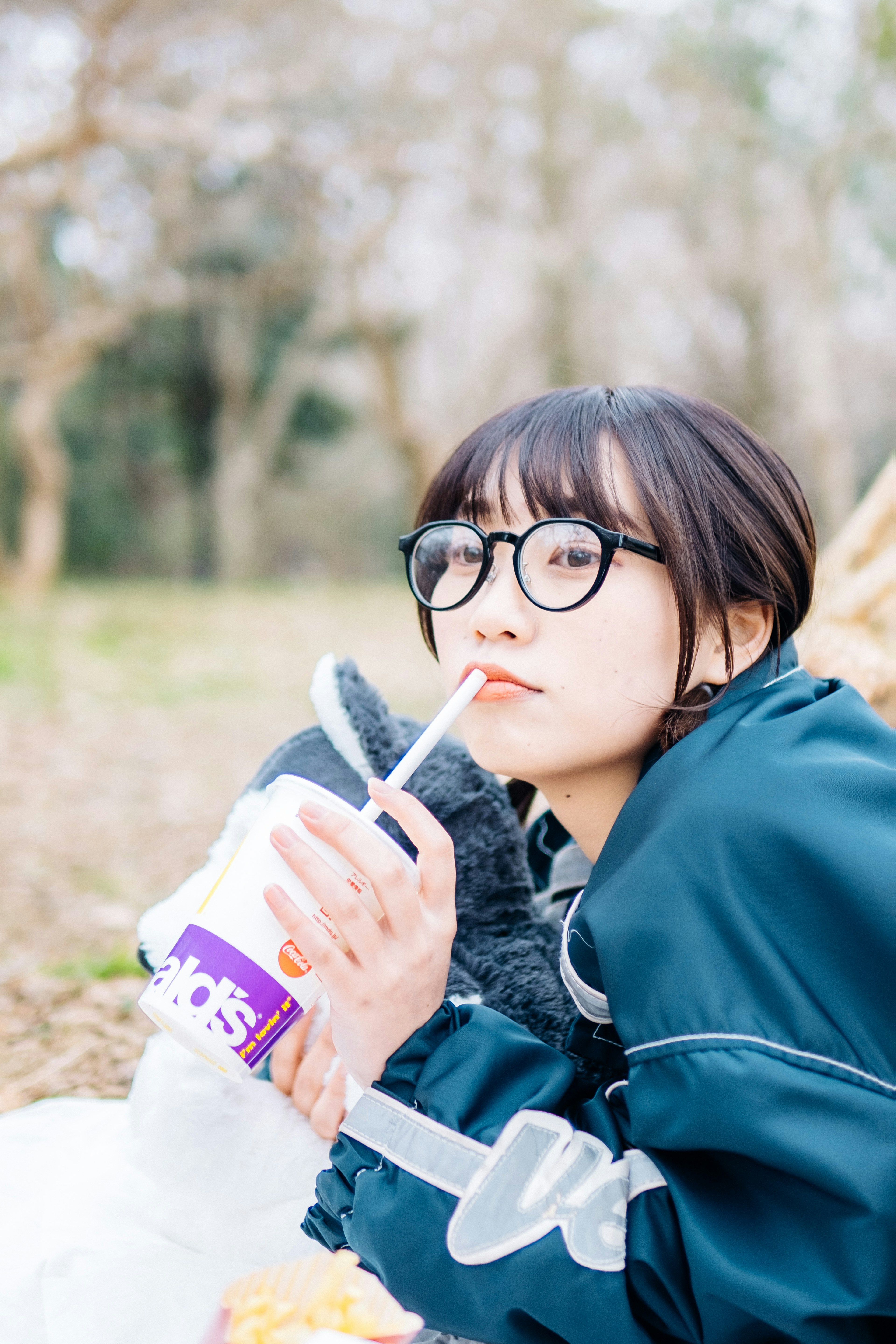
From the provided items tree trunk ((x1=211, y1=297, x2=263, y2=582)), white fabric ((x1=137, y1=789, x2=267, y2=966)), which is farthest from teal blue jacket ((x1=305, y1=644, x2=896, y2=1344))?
tree trunk ((x1=211, y1=297, x2=263, y2=582))

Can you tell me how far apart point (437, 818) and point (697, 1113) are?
0.76 metres

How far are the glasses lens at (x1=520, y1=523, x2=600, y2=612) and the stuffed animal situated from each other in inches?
18.1

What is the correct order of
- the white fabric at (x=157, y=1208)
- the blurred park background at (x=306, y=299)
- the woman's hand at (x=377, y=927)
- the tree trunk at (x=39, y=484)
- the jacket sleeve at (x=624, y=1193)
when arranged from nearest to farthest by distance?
the jacket sleeve at (x=624, y=1193), the woman's hand at (x=377, y=927), the white fabric at (x=157, y=1208), the blurred park background at (x=306, y=299), the tree trunk at (x=39, y=484)

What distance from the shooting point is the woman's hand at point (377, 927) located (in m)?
1.05

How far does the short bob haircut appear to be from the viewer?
3.99ft

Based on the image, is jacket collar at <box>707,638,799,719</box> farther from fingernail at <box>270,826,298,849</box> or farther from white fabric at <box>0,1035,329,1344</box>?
white fabric at <box>0,1035,329,1344</box>

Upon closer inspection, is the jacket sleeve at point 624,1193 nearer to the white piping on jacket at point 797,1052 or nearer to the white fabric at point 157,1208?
the white piping on jacket at point 797,1052

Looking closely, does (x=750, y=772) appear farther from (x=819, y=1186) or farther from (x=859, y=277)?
(x=859, y=277)

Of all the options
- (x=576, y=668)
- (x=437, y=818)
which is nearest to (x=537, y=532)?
(x=576, y=668)

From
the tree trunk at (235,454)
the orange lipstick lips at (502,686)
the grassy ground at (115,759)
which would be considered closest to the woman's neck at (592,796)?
the orange lipstick lips at (502,686)

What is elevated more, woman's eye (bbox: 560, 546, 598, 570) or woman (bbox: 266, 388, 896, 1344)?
woman's eye (bbox: 560, 546, 598, 570)

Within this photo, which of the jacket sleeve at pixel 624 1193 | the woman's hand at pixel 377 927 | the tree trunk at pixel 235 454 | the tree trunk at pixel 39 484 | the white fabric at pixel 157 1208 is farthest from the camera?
the tree trunk at pixel 235 454

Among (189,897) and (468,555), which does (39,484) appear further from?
(468,555)

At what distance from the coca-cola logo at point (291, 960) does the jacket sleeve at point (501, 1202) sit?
5.5 inches
